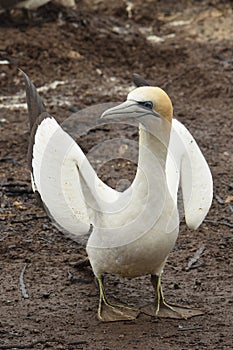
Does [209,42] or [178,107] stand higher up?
[178,107]

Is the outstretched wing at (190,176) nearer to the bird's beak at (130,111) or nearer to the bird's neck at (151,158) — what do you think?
the bird's neck at (151,158)

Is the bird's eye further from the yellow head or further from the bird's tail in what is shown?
the bird's tail

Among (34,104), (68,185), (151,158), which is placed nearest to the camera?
(151,158)

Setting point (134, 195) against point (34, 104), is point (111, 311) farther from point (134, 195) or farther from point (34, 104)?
point (34, 104)

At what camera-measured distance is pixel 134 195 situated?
16.3 ft

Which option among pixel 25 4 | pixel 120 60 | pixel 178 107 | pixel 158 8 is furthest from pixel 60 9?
pixel 178 107

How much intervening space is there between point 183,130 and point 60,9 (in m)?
6.72

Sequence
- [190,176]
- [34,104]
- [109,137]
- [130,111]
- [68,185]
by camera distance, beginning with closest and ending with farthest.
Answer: [130,111] < [68,185] < [190,176] < [34,104] < [109,137]

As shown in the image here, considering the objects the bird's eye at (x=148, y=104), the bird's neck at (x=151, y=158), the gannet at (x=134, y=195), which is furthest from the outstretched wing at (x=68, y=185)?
the bird's eye at (x=148, y=104)

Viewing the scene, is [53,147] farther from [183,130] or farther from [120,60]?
[120,60]

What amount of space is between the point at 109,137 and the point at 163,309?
3343mm

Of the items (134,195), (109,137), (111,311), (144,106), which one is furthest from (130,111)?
(109,137)

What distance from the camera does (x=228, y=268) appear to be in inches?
234

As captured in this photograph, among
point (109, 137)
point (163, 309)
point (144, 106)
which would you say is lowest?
point (109, 137)
